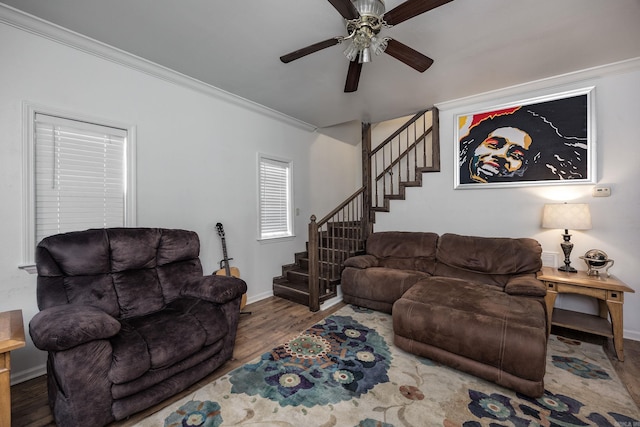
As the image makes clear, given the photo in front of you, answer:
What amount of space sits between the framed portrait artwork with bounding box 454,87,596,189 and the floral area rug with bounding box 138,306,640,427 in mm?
1837

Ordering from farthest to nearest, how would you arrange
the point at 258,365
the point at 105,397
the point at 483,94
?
the point at 483,94, the point at 258,365, the point at 105,397

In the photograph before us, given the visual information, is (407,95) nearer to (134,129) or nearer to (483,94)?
(483,94)

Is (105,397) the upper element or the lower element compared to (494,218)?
lower

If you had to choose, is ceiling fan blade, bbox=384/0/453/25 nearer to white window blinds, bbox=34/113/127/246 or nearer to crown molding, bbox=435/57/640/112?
crown molding, bbox=435/57/640/112

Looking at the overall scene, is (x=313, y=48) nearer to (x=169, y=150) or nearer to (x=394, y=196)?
(x=169, y=150)

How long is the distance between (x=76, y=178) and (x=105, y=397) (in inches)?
70.5

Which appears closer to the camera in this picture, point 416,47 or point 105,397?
point 105,397

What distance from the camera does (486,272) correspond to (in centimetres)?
298

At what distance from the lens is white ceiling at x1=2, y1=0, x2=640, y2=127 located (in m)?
1.90

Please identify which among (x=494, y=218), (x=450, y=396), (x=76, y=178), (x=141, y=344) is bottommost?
(x=450, y=396)

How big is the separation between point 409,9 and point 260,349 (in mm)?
2810

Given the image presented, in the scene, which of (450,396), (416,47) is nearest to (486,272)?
(450,396)

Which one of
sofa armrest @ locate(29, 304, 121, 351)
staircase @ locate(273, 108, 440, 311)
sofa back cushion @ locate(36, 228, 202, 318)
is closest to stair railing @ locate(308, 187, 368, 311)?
staircase @ locate(273, 108, 440, 311)

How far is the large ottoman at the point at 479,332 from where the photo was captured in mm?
1730
